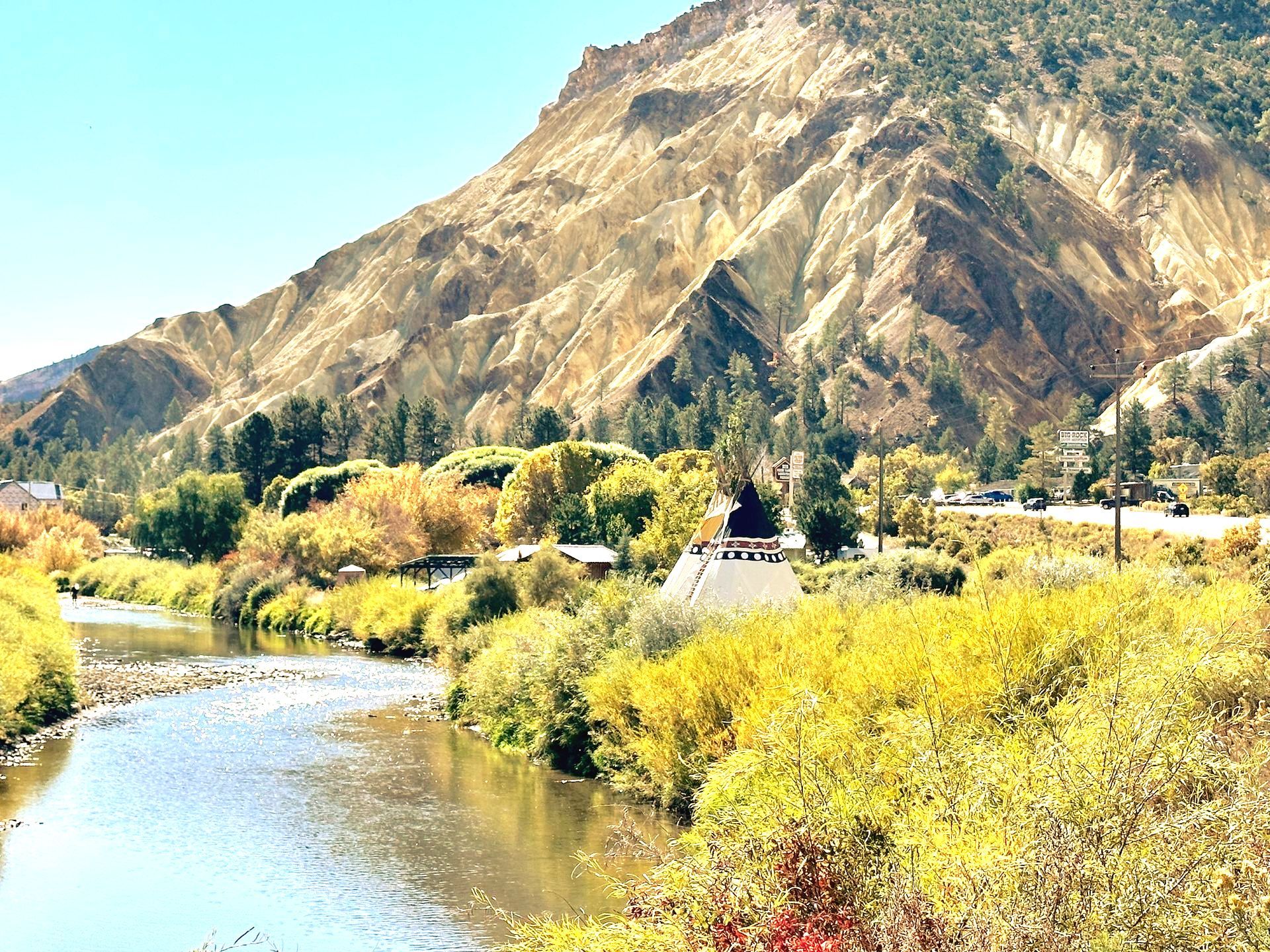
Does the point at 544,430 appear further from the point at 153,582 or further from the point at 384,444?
the point at 153,582

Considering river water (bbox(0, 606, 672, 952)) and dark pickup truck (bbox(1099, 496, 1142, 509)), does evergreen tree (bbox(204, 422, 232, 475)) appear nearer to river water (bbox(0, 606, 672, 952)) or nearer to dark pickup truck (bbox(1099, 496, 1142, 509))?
dark pickup truck (bbox(1099, 496, 1142, 509))

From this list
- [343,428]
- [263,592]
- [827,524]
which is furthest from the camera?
[343,428]

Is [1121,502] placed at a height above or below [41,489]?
below

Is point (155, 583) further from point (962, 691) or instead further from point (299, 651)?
point (962, 691)

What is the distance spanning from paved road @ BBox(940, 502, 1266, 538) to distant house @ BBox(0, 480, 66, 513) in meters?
85.2

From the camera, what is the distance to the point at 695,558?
45.3 m

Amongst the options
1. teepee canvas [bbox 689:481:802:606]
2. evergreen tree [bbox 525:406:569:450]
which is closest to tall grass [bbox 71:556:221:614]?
evergreen tree [bbox 525:406:569:450]

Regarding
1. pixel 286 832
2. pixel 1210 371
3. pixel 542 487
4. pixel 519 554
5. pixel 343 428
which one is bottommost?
pixel 286 832

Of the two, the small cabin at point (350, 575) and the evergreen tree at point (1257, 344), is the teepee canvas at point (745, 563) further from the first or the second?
the evergreen tree at point (1257, 344)

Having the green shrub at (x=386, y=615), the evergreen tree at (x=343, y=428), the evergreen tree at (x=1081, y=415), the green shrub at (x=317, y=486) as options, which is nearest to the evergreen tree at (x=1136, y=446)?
the evergreen tree at (x=1081, y=415)

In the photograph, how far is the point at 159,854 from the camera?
92.7ft

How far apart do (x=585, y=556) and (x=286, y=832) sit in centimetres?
3579

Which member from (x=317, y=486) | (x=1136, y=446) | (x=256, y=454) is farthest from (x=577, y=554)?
(x=1136, y=446)

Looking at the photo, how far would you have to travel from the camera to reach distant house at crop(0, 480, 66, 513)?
14200 cm
